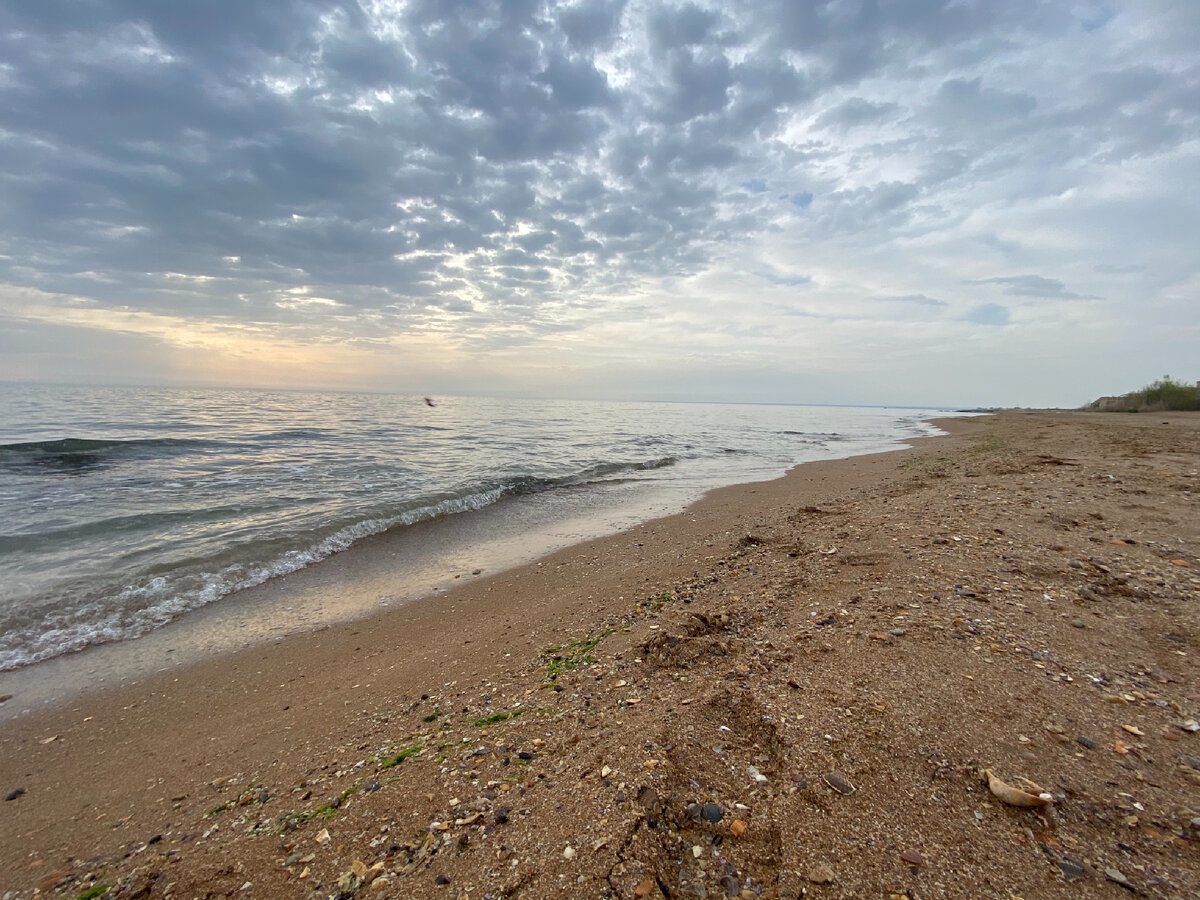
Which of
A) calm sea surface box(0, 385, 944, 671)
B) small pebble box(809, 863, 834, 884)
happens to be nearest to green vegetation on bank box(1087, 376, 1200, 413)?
calm sea surface box(0, 385, 944, 671)

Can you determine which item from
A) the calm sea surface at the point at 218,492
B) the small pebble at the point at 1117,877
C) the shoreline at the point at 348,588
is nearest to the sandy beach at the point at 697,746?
the small pebble at the point at 1117,877

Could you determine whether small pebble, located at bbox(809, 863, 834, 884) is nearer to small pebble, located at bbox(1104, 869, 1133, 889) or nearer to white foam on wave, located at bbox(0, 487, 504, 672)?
small pebble, located at bbox(1104, 869, 1133, 889)

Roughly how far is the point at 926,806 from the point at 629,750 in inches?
52.2

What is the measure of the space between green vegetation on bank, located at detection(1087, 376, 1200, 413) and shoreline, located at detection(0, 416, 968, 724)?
55.4m

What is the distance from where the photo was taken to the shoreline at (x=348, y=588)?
485 cm

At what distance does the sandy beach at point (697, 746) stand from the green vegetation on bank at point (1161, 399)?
5571 centimetres

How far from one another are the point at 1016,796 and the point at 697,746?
1.32m

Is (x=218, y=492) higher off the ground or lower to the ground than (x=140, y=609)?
higher

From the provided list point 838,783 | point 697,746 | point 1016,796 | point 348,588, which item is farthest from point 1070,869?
point 348,588

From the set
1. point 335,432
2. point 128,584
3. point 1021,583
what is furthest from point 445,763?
point 335,432

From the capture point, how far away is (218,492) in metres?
11.7

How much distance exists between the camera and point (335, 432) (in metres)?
25.7

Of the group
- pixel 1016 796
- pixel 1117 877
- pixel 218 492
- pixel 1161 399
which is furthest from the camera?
pixel 1161 399

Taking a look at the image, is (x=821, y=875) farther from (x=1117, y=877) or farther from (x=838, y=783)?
(x=1117, y=877)
